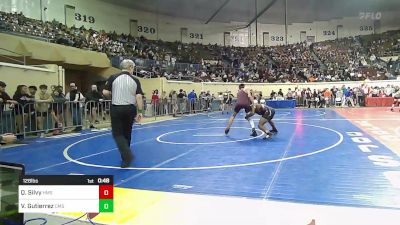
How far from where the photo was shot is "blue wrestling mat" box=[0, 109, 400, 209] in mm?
4330

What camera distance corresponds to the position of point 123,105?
592 cm

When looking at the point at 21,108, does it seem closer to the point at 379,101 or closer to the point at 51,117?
the point at 51,117

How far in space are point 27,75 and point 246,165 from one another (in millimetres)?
10048

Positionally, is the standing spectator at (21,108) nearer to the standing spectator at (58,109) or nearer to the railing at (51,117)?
the railing at (51,117)

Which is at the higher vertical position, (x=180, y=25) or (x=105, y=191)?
(x=180, y=25)

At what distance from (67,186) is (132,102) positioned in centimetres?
352

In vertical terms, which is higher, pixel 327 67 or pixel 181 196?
pixel 327 67

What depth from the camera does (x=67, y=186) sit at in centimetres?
255

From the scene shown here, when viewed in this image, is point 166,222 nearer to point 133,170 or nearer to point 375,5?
point 133,170

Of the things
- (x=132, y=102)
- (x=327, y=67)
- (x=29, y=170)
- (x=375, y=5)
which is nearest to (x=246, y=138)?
(x=132, y=102)

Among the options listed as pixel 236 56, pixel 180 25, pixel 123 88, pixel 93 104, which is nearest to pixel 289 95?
pixel 236 56

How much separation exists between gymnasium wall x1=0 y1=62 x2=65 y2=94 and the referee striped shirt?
7668 mm

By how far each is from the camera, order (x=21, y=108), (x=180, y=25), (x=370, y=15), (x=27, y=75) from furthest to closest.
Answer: (x=370, y=15) → (x=180, y=25) → (x=27, y=75) → (x=21, y=108)
